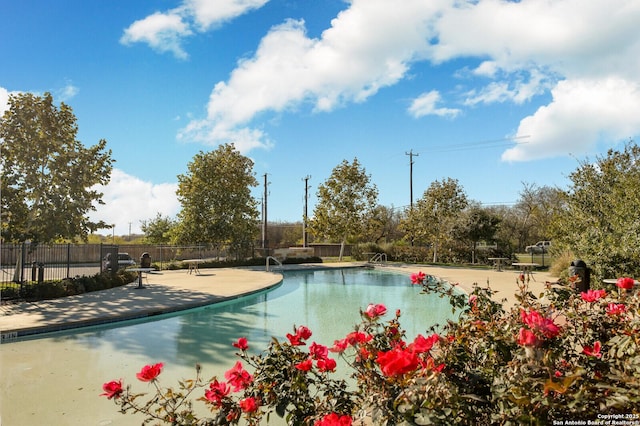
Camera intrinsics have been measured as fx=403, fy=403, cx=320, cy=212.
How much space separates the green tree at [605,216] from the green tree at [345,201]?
11683 mm

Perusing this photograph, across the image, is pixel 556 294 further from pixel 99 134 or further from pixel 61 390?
pixel 99 134

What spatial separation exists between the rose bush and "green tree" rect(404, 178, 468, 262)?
72.6 feet

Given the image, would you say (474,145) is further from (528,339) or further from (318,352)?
(528,339)

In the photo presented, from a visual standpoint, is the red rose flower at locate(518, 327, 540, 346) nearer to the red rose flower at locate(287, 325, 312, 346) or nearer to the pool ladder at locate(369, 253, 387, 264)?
the red rose flower at locate(287, 325, 312, 346)

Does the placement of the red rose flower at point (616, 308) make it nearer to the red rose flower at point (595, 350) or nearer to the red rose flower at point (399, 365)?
the red rose flower at point (595, 350)

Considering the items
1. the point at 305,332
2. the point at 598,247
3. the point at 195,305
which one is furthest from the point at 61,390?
the point at 598,247

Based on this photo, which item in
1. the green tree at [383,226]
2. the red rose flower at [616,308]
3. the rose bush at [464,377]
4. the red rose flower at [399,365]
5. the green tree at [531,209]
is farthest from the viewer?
the green tree at [531,209]

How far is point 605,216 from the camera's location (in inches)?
485

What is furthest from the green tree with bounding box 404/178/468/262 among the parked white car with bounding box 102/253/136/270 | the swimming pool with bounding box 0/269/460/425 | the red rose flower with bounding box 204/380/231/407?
the red rose flower with bounding box 204/380/231/407

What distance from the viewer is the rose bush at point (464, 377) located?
141cm

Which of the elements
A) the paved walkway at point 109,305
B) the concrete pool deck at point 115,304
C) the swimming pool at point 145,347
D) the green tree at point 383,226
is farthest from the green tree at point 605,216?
the green tree at point 383,226

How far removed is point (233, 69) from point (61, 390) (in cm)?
932

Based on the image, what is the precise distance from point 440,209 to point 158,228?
2192 centimetres

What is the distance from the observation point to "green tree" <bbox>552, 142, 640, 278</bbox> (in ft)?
32.0
